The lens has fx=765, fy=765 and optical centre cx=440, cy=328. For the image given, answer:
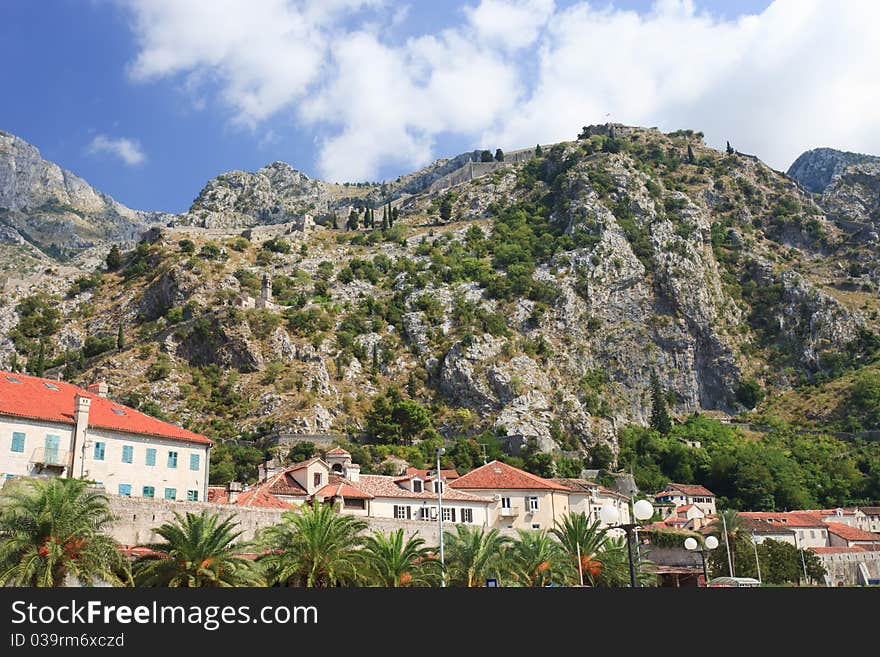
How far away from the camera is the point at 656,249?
491 ft

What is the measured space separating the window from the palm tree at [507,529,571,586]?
26424 mm

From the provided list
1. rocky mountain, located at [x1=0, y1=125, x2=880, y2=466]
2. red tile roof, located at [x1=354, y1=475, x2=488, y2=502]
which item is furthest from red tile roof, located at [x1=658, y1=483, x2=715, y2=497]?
red tile roof, located at [x1=354, y1=475, x2=488, y2=502]

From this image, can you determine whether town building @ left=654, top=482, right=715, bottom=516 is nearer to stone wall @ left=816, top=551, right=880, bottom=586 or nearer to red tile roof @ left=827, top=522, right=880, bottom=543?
red tile roof @ left=827, top=522, right=880, bottom=543

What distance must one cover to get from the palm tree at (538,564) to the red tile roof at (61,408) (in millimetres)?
22790

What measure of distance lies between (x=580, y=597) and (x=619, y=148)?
185 m

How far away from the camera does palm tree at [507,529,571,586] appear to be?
39219mm

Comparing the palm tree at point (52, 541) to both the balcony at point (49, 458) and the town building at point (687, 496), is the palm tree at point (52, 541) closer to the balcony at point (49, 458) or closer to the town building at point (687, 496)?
the balcony at point (49, 458)

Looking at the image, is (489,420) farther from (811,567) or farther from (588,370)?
(811,567)

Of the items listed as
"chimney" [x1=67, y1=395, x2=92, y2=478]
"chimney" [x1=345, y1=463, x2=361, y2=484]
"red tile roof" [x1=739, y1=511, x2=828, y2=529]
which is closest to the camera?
"chimney" [x1=67, y1=395, x2=92, y2=478]

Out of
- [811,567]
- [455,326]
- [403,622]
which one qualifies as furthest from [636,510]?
[455,326]

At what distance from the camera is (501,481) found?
63.9m

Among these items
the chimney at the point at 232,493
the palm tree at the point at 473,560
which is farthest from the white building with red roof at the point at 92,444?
the palm tree at the point at 473,560

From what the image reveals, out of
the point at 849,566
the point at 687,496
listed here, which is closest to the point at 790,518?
the point at 849,566

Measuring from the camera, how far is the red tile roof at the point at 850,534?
89.4 meters
